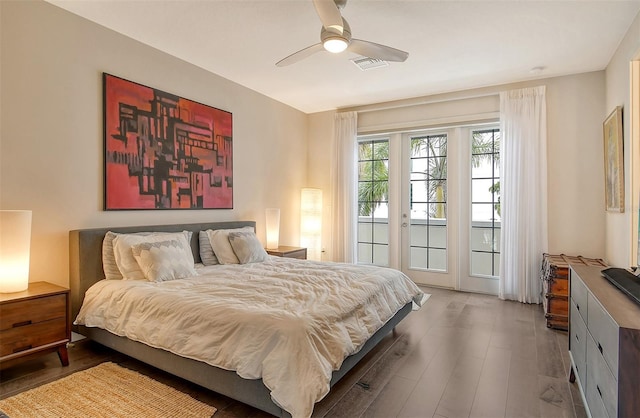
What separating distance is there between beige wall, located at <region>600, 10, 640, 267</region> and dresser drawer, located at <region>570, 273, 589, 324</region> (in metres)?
0.90

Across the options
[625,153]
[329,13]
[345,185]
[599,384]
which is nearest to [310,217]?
[345,185]

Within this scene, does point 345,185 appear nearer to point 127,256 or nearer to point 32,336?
point 127,256

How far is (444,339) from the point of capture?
3.14 meters

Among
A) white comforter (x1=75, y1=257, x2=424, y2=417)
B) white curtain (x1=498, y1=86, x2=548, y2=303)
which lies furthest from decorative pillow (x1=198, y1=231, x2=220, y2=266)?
white curtain (x1=498, y1=86, x2=548, y2=303)

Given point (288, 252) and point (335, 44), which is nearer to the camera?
point (335, 44)

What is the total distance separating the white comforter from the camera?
180 cm

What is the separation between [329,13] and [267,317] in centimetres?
194

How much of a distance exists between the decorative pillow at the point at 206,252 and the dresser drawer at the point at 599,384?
323 centimetres

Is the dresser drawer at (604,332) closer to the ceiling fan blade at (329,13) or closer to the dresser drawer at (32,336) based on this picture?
the ceiling fan blade at (329,13)

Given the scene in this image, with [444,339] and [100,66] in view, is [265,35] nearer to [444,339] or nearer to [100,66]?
[100,66]

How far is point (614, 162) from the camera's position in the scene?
3.34 meters

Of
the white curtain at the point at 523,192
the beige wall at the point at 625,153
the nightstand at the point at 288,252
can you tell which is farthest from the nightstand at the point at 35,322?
the white curtain at the point at 523,192

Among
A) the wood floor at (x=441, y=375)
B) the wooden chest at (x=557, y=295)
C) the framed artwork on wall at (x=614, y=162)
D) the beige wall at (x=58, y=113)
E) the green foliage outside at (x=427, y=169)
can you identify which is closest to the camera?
the wood floor at (x=441, y=375)

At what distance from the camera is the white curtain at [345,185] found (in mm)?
5535
